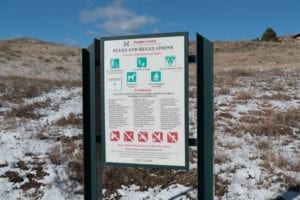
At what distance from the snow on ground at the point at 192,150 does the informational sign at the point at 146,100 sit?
1.96 metres

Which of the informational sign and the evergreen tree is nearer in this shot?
the informational sign

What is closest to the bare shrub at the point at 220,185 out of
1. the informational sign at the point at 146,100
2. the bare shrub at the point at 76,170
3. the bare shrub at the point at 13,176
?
the informational sign at the point at 146,100

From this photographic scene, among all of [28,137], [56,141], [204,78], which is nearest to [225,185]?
[204,78]

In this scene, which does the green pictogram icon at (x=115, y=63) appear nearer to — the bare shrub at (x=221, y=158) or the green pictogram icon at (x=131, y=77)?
the green pictogram icon at (x=131, y=77)

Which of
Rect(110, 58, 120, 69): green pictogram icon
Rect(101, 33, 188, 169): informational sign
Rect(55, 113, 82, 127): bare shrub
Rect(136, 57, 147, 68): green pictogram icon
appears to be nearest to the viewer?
Rect(101, 33, 188, 169): informational sign

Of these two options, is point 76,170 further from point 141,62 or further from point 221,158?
point 141,62

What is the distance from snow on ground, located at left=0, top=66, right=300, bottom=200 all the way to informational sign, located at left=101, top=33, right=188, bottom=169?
6.43 feet

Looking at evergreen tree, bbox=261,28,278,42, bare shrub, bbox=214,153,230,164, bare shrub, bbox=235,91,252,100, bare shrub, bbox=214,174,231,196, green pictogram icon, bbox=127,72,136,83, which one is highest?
evergreen tree, bbox=261,28,278,42

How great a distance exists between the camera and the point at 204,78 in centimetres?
426

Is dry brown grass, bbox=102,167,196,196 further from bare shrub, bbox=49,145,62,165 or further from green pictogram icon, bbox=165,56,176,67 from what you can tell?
green pictogram icon, bbox=165,56,176,67

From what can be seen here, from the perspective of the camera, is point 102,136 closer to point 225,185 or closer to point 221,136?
point 225,185

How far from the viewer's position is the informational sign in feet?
14.3

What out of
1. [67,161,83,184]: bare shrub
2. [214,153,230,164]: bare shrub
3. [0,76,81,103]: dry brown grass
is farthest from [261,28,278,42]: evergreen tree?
[67,161,83,184]: bare shrub

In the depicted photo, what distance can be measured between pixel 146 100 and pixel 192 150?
4.17 metres
